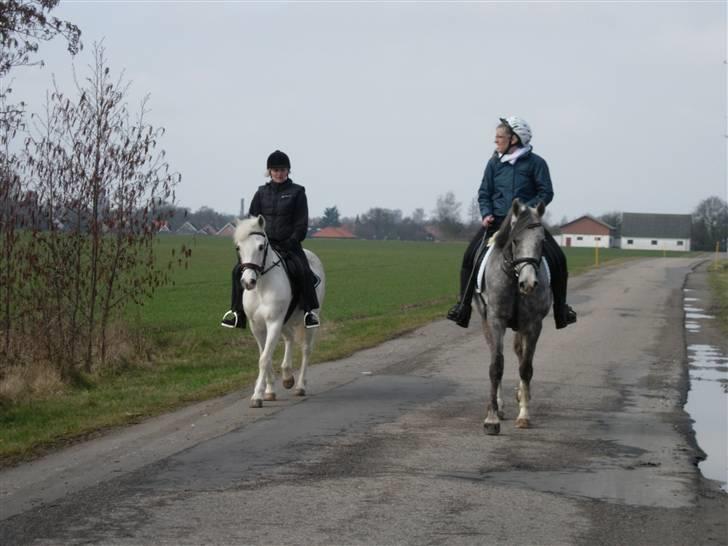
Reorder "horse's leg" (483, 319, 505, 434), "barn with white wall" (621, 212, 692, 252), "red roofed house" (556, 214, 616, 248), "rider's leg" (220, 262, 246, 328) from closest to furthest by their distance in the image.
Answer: "horse's leg" (483, 319, 505, 434) < "rider's leg" (220, 262, 246, 328) < "barn with white wall" (621, 212, 692, 252) < "red roofed house" (556, 214, 616, 248)

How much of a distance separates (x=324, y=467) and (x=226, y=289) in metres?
35.8

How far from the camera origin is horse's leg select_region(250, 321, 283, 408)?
37.4ft

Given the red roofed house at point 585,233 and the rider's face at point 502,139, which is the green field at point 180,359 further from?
the red roofed house at point 585,233

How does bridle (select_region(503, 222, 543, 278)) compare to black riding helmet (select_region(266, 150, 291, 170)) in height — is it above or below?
below

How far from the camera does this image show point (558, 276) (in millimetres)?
10969

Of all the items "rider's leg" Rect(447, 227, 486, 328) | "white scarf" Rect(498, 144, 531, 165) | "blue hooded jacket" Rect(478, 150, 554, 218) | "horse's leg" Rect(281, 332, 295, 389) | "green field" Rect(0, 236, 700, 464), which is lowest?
"green field" Rect(0, 236, 700, 464)

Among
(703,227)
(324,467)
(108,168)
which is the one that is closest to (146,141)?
(108,168)

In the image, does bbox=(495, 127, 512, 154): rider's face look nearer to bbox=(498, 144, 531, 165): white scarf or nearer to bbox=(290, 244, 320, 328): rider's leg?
bbox=(498, 144, 531, 165): white scarf

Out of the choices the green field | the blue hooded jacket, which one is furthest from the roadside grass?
the blue hooded jacket

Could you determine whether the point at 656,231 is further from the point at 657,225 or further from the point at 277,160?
the point at 277,160

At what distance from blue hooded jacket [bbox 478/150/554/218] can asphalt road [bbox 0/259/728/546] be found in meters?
2.28

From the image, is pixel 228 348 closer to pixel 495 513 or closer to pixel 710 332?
pixel 710 332

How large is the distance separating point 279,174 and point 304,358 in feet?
7.61

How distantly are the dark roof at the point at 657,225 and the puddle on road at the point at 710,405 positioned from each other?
16432cm
